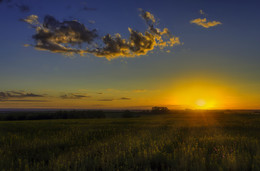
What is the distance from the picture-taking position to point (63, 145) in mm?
9258

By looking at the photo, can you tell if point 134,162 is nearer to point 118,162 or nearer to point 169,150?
point 118,162

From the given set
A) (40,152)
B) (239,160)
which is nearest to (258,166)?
(239,160)

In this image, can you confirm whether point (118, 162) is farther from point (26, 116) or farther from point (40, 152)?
point (26, 116)

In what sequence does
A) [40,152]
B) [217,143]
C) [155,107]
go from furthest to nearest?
1. [155,107]
2. [217,143]
3. [40,152]

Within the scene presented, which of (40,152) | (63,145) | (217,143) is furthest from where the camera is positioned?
(63,145)

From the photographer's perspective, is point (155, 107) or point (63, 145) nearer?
point (63, 145)

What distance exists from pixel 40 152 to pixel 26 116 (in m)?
58.7

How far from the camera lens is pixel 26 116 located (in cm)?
5938

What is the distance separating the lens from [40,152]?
25.5 ft

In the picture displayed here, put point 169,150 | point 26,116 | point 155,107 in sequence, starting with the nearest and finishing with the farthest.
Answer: point 169,150
point 26,116
point 155,107

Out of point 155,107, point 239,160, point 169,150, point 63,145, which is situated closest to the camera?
point 239,160

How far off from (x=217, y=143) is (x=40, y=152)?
23.5 feet

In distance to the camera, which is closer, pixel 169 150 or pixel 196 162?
pixel 196 162

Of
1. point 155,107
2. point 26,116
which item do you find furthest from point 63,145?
point 155,107
